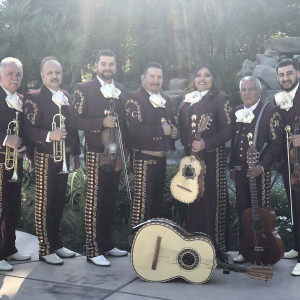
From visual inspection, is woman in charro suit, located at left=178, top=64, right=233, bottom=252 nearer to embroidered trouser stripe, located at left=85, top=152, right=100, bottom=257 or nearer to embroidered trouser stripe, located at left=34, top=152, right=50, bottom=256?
embroidered trouser stripe, located at left=85, top=152, right=100, bottom=257

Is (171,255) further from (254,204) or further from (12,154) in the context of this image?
(12,154)

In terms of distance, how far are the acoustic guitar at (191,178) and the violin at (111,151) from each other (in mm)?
685

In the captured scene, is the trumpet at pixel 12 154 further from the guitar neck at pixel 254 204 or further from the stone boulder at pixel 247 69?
the stone boulder at pixel 247 69

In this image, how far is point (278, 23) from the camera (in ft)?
83.9

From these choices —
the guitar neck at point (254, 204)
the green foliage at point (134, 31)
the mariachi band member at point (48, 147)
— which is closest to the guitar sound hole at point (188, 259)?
the guitar neck at point (254, 204)

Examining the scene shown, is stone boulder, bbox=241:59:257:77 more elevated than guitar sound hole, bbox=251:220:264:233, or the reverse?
stone boulder, bbox=241:59:257:77

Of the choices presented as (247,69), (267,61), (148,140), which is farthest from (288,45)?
(148,140)

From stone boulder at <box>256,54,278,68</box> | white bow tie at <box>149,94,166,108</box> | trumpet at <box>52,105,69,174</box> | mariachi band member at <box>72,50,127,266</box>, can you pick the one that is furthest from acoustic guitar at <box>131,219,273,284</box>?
stone boulder at <box>256,54,278,68</box>

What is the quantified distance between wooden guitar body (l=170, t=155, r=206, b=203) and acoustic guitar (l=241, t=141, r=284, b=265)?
53 centimetres

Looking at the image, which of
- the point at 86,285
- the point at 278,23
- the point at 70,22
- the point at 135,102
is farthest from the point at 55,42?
the point at 86,285

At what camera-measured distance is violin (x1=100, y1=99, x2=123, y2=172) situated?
19.0 feet

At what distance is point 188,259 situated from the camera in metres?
5.35

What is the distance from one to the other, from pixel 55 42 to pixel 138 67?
457 cm

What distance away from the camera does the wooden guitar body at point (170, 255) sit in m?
5.29
